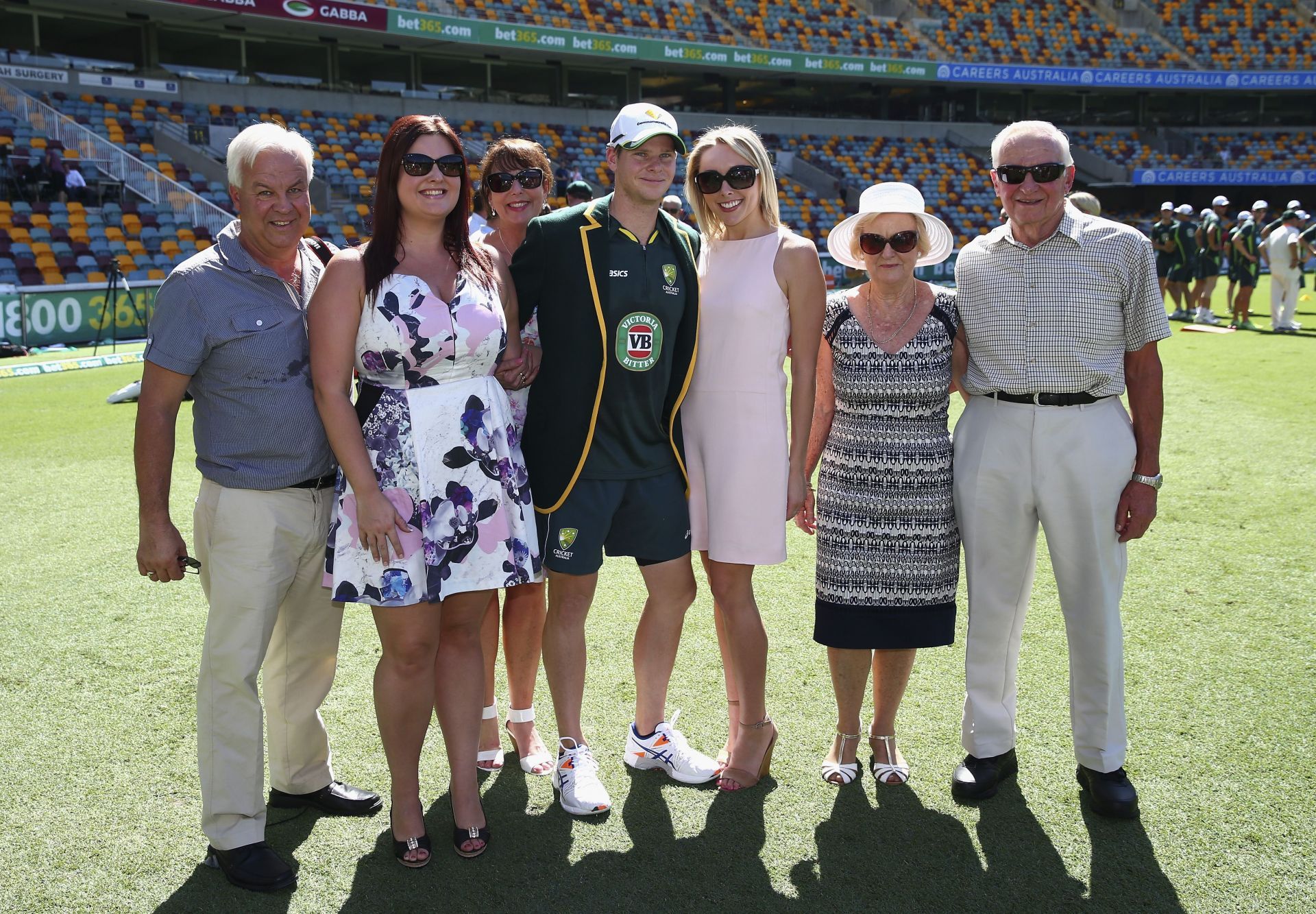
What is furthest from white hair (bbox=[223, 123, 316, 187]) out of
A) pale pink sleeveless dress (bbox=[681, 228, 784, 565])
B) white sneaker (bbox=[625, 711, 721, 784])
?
white sneaker (bbox=[625, 711, 721, 784])

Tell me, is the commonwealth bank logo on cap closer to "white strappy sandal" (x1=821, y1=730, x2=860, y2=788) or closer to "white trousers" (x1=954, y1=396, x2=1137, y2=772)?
"white trousers" (x1=954, y1=396, x2=1137, y2=772)

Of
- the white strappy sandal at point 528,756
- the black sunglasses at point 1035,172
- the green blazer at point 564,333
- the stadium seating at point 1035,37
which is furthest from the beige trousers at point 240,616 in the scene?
the stadium seating at point 1035,37

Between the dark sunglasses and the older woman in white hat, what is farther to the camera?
the older woman in white hat

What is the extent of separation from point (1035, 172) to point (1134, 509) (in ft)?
3.58

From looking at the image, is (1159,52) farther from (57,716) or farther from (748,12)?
(57,716)

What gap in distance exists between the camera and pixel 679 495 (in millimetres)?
3449

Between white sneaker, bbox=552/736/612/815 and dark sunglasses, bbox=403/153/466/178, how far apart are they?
1.81 m

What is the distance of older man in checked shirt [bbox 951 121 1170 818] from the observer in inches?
128

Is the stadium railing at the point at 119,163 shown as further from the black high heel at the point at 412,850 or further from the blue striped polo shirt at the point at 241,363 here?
the black high heel at the point at 412,850

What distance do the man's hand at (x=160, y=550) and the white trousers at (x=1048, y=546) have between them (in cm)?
242

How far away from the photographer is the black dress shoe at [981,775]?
333 cm

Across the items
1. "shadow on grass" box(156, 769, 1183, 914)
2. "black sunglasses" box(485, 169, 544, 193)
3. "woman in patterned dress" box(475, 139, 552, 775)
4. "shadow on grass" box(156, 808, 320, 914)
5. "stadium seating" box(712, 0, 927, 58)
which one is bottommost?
"shadow on grass" box(156, 808, 320, 914)

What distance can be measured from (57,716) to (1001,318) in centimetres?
363

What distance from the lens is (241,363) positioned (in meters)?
2.86
